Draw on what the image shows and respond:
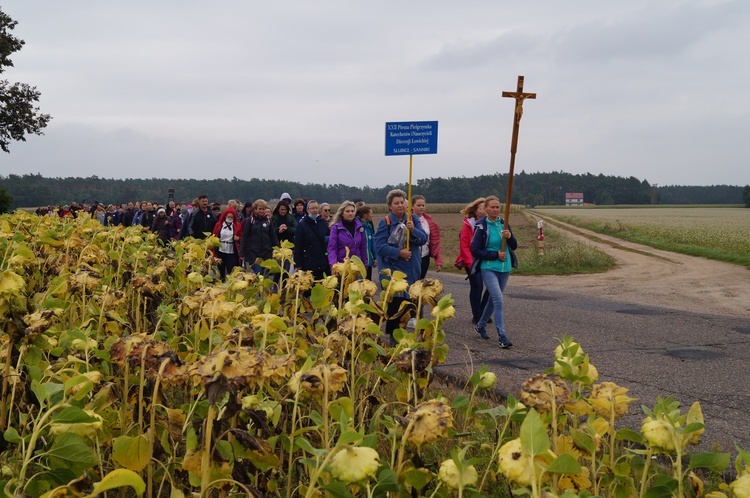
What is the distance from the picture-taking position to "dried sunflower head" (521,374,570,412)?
5.32 feet

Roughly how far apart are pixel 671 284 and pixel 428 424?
14958mm

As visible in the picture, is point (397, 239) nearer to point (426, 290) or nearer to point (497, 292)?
point (497, 292)

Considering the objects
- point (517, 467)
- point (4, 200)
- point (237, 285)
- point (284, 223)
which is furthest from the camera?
point (4, 200)

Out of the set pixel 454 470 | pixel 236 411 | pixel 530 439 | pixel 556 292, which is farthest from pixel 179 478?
pixel 556 292

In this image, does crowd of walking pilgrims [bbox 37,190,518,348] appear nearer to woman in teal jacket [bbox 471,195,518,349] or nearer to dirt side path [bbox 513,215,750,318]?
woman in teal jacket [bbox 471,195,518,349]

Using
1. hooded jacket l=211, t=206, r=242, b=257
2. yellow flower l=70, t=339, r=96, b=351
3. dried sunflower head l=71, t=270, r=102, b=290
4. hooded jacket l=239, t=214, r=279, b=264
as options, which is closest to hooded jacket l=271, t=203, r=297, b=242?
hooded jacket l=239, t=214, r=279, b=264

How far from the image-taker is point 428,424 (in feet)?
5.22

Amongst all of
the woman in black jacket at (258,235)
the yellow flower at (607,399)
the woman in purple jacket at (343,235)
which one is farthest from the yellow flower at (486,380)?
the woman in black jacket at (258,235)

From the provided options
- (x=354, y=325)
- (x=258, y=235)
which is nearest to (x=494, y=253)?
(x=258, y=235)

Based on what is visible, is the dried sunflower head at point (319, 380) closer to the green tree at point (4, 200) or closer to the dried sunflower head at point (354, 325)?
the dried sunflower head at point (354, 325)

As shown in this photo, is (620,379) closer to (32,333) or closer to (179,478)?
(179,478)

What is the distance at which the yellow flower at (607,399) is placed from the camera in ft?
6.15

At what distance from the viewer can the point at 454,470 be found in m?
1.42

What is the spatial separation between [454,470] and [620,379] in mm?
5199
